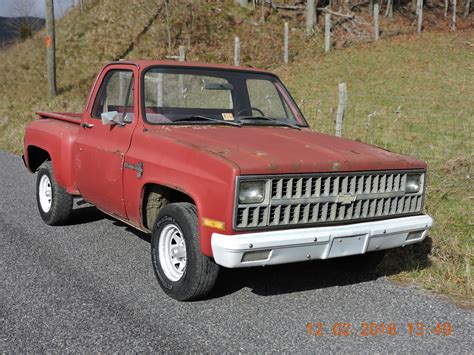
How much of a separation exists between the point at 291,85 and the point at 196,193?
1461cm

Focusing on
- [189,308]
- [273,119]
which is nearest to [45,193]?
[273,119]

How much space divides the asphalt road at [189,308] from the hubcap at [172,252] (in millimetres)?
201

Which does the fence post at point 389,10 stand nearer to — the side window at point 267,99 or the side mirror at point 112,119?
the side window at point 267,99

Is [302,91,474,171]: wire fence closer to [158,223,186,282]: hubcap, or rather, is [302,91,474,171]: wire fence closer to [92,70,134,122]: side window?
[92,70,134,122]: side window

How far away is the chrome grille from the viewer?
3604 millimetres

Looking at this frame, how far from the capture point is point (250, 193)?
11.7ft

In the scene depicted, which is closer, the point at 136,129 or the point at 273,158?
the point at 273,158

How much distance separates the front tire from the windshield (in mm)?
1022

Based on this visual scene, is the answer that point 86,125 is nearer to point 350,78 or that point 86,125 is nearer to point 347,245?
point 347,245

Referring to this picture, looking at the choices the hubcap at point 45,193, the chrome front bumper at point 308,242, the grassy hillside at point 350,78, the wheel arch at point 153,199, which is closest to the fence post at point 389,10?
the grassy hillside at point 350,78

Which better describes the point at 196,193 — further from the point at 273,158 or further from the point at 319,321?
the point at 319,321

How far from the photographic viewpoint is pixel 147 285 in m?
4.41

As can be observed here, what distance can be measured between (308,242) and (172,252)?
3.63ft

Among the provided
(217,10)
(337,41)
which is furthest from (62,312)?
(217,10)
